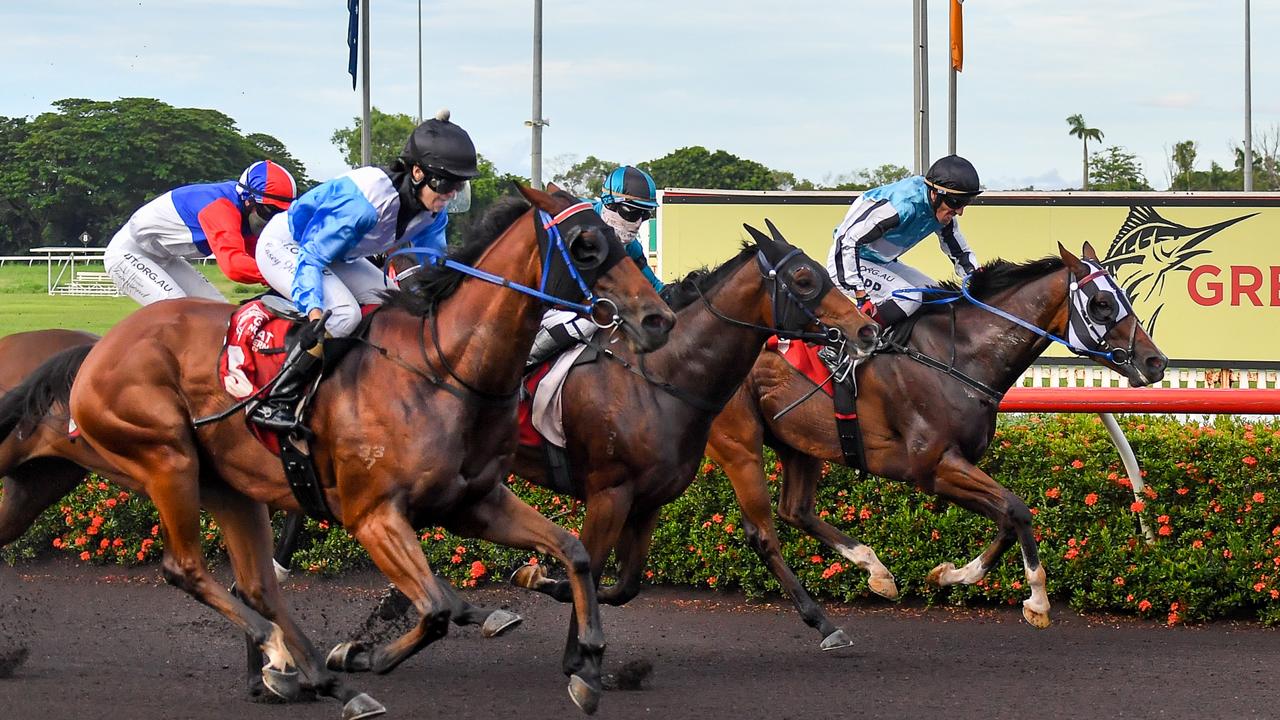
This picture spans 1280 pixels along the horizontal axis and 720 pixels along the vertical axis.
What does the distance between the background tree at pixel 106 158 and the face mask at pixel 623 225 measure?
19.4 m

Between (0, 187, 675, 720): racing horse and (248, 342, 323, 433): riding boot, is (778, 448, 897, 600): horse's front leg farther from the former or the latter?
(248, 342, 323, 433): riding boot

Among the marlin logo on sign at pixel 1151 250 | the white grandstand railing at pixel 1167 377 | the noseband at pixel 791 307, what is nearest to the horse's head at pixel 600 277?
the noseband at pixel 791 307

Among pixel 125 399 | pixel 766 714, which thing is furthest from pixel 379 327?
pixel 766 714

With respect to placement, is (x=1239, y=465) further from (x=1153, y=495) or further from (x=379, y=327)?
(x=379, y=327)

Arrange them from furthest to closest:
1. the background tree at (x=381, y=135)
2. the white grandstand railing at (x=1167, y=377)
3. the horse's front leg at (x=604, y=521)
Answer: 1. the background tree at (x=381, y=135)
2. the white grandstand railing at (x=1167, y=377)
3. the horse's front leg at (x=604, y=521)

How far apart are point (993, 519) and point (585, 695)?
2286 mm

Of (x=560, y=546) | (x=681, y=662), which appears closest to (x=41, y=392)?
(x=560, y=546)

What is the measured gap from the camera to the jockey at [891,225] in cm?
621

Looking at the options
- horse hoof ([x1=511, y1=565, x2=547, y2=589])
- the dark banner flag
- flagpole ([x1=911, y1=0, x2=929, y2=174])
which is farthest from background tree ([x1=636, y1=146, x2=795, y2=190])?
horse hoof ([x1=511, y1=565, x2=547, y2=589])

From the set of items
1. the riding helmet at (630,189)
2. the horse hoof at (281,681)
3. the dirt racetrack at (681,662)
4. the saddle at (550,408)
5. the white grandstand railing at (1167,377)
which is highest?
the riding helmet at (630,189)

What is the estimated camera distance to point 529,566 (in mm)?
5285

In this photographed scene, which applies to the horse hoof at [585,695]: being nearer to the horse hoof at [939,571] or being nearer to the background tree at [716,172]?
the horse hoof at [939,571]

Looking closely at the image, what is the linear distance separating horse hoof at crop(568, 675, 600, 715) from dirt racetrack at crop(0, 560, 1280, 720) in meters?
0.44

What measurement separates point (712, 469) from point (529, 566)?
5.38ft
